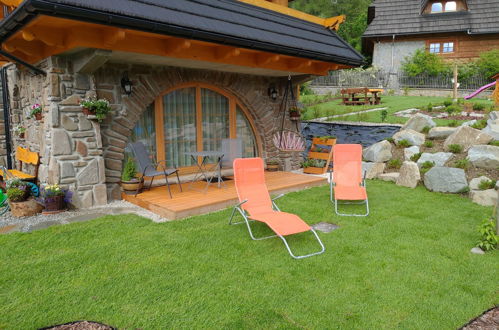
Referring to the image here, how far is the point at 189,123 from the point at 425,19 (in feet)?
66.8

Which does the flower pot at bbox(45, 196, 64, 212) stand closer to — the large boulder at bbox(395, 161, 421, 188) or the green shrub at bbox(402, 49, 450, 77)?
the large boulder at bbox(395, 161, 421, 188)

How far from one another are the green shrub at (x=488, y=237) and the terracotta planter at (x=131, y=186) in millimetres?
5313

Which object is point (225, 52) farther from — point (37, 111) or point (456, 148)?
point (456, 148)

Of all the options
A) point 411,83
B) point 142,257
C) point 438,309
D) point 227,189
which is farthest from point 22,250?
point 411,83

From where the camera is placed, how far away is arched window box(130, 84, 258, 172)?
24.4 feet

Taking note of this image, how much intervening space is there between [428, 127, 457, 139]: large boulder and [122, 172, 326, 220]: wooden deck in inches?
134

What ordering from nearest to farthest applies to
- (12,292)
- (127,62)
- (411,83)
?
(12,292)
(127,62)
(411,83)

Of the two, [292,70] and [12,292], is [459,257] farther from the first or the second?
[292,70]

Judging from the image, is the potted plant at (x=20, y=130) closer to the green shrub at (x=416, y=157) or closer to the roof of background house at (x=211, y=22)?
the roof of background house at (x=211, y=22)

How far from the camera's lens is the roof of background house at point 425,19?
20.7 metres

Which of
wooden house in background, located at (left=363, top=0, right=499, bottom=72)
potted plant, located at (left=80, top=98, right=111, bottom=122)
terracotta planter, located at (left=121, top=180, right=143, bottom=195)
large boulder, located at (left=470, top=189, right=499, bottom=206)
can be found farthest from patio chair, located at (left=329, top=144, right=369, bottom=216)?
wooden house in background, located at (left=363, top=0, right=499, bottom=72)

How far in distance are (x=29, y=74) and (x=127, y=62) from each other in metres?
1.92

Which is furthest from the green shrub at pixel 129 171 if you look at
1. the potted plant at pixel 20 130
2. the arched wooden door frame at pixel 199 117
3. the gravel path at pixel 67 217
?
the potted plant at pixel 20 130

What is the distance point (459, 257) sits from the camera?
13.7 feet
